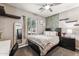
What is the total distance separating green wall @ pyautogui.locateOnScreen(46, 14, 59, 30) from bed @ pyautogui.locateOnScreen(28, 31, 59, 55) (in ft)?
0.52

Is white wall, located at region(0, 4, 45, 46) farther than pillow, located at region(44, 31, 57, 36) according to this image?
No

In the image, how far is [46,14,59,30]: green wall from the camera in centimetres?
113

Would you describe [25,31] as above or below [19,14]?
below

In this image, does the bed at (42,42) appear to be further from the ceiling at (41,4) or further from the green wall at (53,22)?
the ceiling at (41,4)

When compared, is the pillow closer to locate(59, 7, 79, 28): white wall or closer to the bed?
the bed

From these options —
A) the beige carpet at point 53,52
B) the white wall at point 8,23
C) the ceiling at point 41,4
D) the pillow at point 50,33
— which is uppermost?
the ceiling at point 41,4

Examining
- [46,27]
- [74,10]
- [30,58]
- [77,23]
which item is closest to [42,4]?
[46,27]

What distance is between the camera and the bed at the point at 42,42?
110cm

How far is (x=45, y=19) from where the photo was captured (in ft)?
3.77

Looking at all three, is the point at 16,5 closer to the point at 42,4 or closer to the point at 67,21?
the point at 42,4

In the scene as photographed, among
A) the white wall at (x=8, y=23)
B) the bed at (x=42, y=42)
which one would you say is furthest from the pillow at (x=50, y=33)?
the white wall at (x=8, y=23)

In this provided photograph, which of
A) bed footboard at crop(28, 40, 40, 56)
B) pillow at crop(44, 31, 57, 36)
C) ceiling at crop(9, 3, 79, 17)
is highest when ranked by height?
ceiling at crop(9, 3, 79, 17)

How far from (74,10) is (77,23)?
19cm

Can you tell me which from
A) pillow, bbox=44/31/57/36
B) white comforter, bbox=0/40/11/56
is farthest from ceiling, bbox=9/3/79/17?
white comforter, bbox=0/40/11/56
